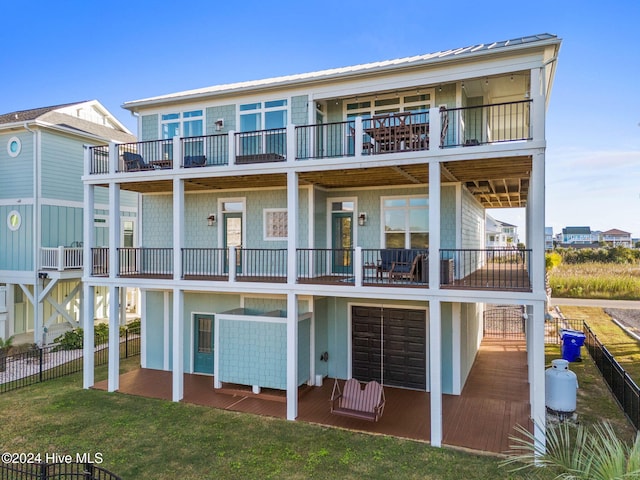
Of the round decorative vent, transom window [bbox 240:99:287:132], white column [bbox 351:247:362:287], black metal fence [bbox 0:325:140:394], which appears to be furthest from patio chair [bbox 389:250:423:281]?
the round decorative vent

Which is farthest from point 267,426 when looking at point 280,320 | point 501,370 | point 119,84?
point 119,84

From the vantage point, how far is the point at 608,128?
938 inches

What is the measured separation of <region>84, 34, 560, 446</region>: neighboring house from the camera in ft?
32.2

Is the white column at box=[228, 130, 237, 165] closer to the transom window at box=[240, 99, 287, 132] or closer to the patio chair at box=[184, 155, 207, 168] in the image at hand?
the patio chair at box=[184, 155, 207, 168]

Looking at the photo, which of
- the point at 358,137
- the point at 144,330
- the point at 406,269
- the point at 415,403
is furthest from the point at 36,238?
the point at 415,403

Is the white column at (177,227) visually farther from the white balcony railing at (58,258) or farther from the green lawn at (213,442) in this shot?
the white balcony railing at (58,258)

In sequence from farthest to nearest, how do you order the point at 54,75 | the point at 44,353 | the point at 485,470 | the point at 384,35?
the point at 54,75, the point at 384,35, the point at 44,353, the point at 485,470

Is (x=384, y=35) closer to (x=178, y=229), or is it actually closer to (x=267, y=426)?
(x=178, y=229)

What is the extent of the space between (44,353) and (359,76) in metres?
15.5

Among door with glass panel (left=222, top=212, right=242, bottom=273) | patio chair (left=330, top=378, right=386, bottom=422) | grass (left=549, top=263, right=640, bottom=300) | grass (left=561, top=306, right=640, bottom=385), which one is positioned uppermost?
door with glass panel (left=222, top=212, right=242, bottom=273)

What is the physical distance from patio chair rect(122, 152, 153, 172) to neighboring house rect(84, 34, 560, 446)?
0.06 meters

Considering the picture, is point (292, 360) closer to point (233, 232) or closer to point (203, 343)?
point (203, 343)

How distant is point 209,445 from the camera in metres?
8.51

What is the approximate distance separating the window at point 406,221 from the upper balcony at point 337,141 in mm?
1888
